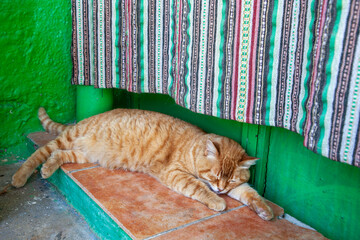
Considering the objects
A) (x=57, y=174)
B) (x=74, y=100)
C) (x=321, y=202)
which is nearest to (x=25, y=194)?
(x=57, y=174)

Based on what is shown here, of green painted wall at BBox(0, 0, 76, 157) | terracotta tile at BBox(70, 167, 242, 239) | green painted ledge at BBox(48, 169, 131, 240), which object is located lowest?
green painted ledge at BBox(48, 169, 131, 240)

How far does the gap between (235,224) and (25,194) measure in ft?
6.32

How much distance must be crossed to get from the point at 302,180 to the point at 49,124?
2.70 meters

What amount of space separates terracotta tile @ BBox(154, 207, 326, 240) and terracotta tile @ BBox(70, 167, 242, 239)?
0.08 m

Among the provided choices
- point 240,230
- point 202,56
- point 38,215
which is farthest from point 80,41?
point 240,230

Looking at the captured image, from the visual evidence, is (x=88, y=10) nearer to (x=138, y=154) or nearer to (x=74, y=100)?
(x=74, y=100)

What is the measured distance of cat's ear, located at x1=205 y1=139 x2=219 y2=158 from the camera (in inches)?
92.8

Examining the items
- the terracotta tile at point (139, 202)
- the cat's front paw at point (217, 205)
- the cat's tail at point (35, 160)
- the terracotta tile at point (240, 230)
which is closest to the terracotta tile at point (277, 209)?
the terracotta tile at point (240, 230)

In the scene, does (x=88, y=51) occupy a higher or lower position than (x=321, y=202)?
higher

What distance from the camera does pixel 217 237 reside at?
197 cm

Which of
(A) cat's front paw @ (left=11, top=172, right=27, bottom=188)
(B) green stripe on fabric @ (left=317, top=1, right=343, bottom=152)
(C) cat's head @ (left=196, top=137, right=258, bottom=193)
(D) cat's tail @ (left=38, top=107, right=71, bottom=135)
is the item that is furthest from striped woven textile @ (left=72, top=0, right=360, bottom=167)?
(A) cat's front paw @ (left=11, top=172, right=27, bottom=188)

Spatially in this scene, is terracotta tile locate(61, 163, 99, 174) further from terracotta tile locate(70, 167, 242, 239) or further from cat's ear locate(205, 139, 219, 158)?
cat's ear locate(205, 139, 219, 158)

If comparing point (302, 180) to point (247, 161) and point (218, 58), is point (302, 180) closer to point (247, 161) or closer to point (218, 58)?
point (247, 161)

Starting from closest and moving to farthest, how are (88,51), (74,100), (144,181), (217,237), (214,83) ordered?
(217,237), (214,83), (144,181), (88,51), (74,100)
